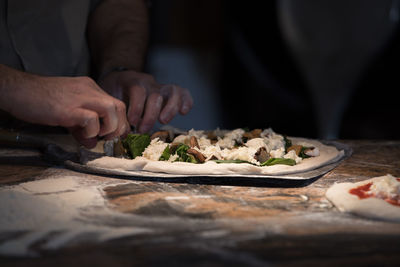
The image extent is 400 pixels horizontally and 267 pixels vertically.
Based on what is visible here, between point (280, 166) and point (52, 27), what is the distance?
4.03ft

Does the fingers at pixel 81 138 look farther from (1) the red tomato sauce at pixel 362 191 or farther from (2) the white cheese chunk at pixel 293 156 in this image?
(1) the red tomato sauce at pixel 362 191

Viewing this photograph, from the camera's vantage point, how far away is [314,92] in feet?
9.45

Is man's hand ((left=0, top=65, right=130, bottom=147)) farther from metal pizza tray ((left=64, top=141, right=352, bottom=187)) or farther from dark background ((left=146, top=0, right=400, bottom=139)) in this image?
dark background ((left=146, top=0, right=400, bottom=139))

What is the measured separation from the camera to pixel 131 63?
2.05 metres

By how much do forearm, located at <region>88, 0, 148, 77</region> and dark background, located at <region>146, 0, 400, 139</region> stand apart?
1.25m

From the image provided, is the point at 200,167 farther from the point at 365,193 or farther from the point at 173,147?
the point at 365,193

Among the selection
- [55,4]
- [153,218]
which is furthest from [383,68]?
[153,218]

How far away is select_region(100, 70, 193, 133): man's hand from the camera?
1605mm

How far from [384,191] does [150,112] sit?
0.86 m

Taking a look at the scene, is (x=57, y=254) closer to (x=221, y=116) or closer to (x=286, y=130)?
(x=286, y=130)

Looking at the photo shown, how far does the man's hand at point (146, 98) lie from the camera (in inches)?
63.2

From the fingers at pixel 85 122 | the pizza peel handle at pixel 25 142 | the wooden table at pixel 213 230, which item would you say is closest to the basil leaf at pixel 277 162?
the wooden table at pixel 213 230

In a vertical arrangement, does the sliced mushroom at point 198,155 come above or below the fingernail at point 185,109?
below

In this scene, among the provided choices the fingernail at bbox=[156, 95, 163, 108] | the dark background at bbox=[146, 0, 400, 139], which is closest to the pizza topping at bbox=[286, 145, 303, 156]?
the fingernail at bbox=[156, 95, 163, 108]
